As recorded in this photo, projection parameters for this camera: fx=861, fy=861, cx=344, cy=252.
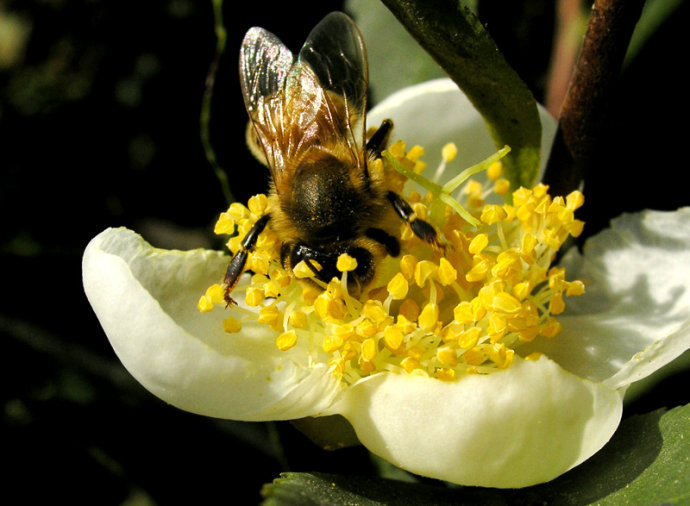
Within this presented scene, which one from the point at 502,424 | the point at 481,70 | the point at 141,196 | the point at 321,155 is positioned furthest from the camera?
the point at 141,196

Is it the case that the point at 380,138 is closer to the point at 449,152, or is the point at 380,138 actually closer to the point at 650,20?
the point at 449,152

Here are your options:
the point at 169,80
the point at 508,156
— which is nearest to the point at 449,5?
the point at 508,156

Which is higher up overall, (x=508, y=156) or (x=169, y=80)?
(x=169, y=80)

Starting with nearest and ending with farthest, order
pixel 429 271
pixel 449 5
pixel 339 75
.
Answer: pixel 449 5
pixel 429 271
pixel 339 75

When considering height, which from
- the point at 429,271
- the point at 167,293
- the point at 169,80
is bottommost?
the point at 429,271


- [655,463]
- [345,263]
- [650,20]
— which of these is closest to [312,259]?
[345,263]

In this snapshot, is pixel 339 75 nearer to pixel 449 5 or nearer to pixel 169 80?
pixel 449 5

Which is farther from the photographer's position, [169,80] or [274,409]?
[169,80]
